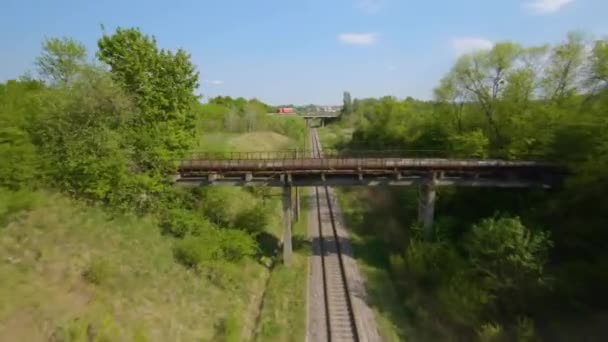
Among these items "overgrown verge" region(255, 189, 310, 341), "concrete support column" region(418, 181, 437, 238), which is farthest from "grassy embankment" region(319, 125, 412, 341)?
"overgrown verge" region(255, 189, 310, 341)

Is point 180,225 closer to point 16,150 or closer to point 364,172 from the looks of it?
point 16,150

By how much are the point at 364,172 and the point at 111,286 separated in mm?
14817

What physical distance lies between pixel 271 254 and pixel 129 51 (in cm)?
1570

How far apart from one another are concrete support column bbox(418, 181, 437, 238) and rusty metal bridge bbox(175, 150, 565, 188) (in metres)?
0.48

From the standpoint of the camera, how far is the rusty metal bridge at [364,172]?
22578mm

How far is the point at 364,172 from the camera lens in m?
23.0

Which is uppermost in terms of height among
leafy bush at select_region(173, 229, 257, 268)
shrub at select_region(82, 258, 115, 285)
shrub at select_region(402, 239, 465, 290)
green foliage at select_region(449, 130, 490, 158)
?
green foliage at select_region(449, 130, 490, 158)

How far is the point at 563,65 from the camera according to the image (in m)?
26.2

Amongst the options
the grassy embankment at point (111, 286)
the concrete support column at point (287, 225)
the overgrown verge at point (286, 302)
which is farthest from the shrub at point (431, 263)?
the concrete support column at point (287, 225)

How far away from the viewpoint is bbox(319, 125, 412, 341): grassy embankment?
16931mm

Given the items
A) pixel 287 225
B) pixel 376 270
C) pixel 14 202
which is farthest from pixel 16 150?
pixel 376 270

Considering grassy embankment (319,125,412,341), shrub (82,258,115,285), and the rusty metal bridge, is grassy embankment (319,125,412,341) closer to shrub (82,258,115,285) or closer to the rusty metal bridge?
the rusty metal bridge

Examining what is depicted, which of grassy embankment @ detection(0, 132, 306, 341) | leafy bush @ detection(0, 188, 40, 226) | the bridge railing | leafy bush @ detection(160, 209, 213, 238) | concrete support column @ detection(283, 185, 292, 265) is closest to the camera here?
grassy embankment @ detection(0, 132, 306, 341)

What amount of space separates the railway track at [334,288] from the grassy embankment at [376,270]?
3.96 ft
